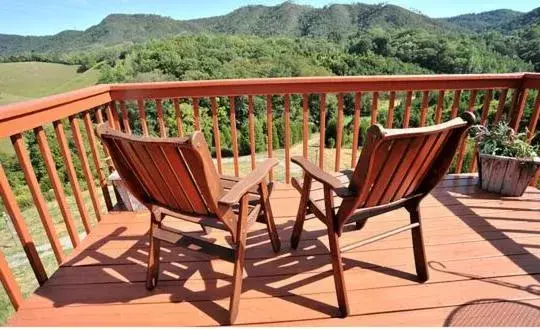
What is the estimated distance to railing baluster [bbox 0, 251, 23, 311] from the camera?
1667 millimetres

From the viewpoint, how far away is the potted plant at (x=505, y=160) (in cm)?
271

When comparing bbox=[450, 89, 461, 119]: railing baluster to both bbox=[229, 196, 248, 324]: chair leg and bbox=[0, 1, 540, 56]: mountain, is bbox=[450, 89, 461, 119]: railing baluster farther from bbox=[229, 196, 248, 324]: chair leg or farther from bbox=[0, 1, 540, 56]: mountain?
bbox=[0, 1, 540, 56]: mountain

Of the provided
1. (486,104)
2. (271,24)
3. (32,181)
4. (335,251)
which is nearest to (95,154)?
(32,181)

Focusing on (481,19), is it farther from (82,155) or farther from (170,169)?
(170,169)

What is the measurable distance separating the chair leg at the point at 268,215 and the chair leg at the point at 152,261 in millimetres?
591

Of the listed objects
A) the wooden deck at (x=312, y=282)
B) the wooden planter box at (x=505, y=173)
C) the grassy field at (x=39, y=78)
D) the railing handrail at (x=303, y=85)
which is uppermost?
the railing handrail at (x=303, y=85)

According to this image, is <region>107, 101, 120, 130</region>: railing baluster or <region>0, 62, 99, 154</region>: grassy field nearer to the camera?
<region>107, 101, 120, 130</region>: railing baluster

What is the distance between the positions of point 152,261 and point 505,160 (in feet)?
8.69

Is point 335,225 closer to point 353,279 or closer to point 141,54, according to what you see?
point 353,279

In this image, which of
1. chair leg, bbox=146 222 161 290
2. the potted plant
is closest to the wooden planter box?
the potted plant

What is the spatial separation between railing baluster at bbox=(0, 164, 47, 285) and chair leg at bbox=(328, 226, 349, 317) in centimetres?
156

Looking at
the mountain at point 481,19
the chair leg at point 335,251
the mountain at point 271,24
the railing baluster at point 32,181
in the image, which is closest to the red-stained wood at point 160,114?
the railing baluster at point 32,181

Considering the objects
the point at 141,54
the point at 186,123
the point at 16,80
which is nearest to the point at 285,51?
the point at 141,54

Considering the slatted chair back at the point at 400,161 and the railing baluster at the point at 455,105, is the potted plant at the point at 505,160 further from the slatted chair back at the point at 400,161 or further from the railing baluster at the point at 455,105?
the slatted chair back at the point at 400,161
